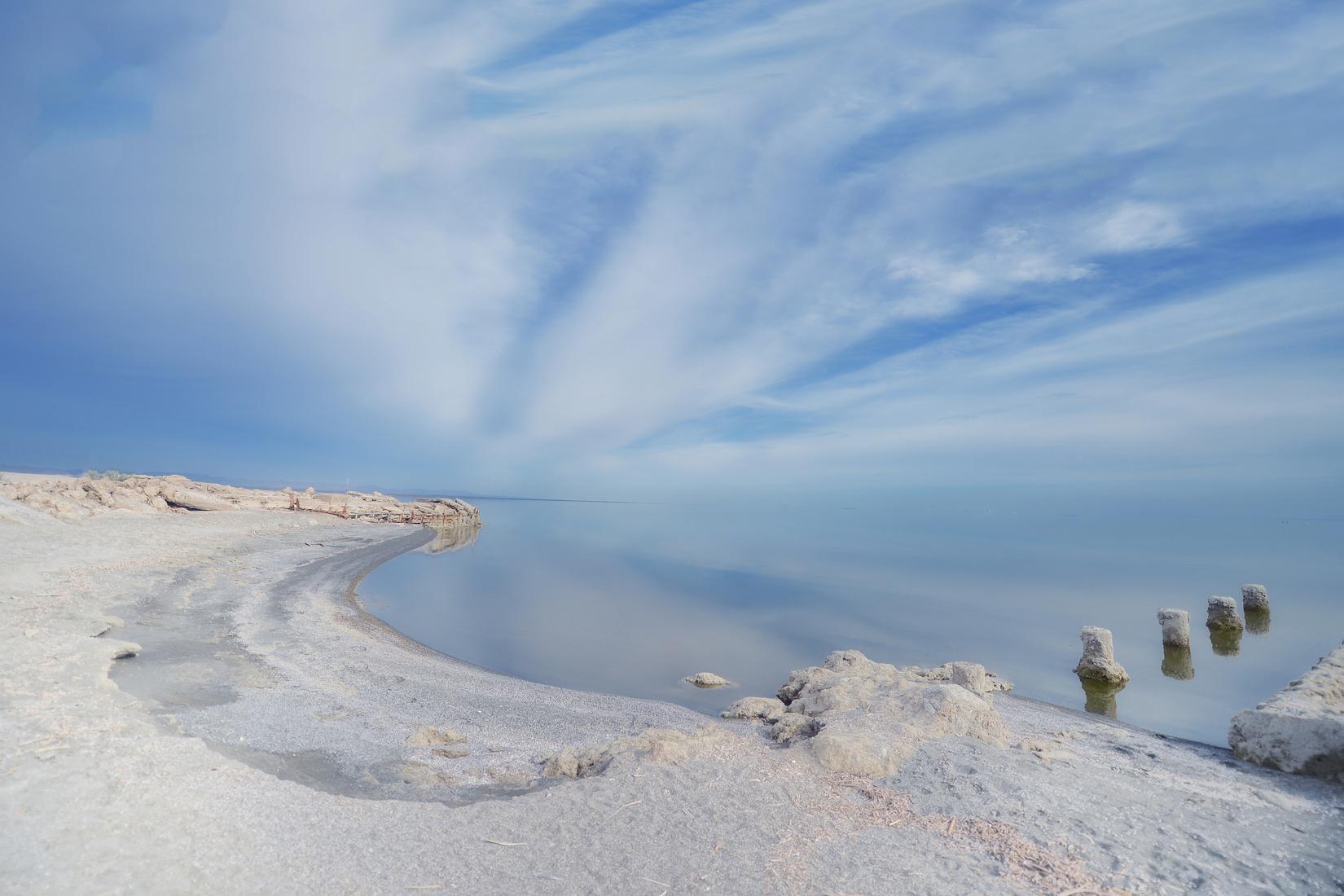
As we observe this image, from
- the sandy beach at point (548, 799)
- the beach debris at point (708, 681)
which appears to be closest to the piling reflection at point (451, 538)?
the beach debris at point (708, 681)

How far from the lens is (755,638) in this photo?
21.3 meters

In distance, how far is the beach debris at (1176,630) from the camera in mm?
20047

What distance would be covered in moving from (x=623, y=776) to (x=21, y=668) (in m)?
9.09

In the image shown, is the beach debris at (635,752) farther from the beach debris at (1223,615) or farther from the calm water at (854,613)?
the beach debris at (1223,615)

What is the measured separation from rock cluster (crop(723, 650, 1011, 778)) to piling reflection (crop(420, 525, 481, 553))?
128ft

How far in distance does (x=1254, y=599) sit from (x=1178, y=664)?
37.2 feet

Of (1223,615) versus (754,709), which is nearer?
(754,709)

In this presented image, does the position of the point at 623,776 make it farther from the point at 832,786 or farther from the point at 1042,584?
the point at 1042,584

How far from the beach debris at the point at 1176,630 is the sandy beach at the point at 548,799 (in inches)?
446

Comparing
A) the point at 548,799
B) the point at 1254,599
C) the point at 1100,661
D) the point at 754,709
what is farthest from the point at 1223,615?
the point at 548,799

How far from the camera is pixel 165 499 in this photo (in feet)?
131

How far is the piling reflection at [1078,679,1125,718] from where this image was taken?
49.4ft

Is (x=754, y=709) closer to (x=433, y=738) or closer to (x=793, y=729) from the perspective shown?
(x=793, y=729)

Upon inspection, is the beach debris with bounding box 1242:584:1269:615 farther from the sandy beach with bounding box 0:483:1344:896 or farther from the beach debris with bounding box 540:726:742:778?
the beach debris with bounding box 540:726:742:778
